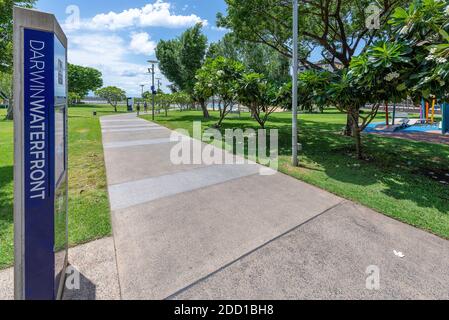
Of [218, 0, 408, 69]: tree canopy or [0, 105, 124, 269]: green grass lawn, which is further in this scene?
[218, 0, 408, 69]: tree canopy

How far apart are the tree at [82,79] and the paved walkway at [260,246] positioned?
7277cm

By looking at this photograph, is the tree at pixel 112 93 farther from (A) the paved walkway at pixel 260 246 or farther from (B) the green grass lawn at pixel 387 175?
(A) the paved walkway at pixel 260 246

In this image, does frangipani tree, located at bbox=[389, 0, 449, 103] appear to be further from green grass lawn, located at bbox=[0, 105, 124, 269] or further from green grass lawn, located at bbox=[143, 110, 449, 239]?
green grass lawn, located at bbox=[0, 105, 124, 269]

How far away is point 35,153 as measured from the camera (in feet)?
6.24

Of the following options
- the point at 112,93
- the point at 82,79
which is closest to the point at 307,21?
the point at 112,93

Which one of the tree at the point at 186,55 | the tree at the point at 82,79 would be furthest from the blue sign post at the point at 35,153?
the tree at the point at 82,79

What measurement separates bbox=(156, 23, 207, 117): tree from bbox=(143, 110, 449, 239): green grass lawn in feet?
53.3

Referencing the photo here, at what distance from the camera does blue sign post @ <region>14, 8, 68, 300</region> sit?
5.92ft

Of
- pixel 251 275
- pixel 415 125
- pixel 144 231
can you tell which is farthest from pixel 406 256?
pixel 415 125

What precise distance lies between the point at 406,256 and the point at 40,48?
436 cm

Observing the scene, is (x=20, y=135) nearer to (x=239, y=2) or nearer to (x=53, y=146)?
(x=53, y=146)

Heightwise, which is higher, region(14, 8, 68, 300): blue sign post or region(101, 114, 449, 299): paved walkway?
region(14, 8, 68, 300): blue sign post

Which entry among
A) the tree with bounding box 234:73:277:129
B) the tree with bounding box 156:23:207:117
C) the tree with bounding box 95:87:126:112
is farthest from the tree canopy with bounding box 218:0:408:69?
the tree with bounding box 95:87:126:112

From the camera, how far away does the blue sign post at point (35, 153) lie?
180 centimetres
